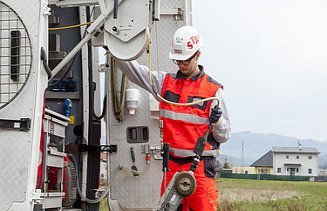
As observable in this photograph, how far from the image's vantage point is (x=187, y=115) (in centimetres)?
550

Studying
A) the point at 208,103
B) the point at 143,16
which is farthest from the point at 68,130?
the point at 143,16

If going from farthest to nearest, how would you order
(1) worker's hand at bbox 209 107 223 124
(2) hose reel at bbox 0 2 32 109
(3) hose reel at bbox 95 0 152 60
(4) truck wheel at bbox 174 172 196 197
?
(1) worker's hand at bbox 209 107 223 124, (4) truck wheel at bbox 174 172 196 197, (3) hose reel at bbox 95 0 152 60, (2) hose reel at bbox 0 2 32 109

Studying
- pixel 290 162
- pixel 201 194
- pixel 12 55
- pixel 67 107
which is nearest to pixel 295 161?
pixel 290 162

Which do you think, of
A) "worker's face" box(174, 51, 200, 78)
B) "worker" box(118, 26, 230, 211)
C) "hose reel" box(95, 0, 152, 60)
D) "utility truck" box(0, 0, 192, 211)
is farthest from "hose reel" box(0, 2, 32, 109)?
"worker's face" box(174, 51, 200, 78)

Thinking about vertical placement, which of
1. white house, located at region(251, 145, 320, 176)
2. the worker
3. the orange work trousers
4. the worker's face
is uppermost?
white house, located at region(251, 145, 320, 176)

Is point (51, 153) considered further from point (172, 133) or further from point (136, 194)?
point (136, 194)

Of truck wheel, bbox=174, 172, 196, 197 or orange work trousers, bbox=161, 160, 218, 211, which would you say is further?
orange work trousers, bbox=161, 160, 218, 211

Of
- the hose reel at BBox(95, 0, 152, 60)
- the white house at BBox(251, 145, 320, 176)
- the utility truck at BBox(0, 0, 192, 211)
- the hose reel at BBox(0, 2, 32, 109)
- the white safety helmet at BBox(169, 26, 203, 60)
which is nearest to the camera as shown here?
the hose reel at BBox(0, 2, 32, 109)

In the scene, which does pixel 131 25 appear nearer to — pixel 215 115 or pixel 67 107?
pixel 215 115

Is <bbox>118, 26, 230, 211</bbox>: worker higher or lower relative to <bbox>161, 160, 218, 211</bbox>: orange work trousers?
higher

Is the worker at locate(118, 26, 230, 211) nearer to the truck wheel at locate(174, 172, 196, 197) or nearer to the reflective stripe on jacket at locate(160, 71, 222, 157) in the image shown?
the reflective stripe on jacket at locate(160, 71, 222, 157)

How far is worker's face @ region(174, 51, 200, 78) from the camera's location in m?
5.55

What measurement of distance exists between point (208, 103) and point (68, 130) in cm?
181

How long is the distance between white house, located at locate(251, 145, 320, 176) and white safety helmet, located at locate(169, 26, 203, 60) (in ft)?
355
